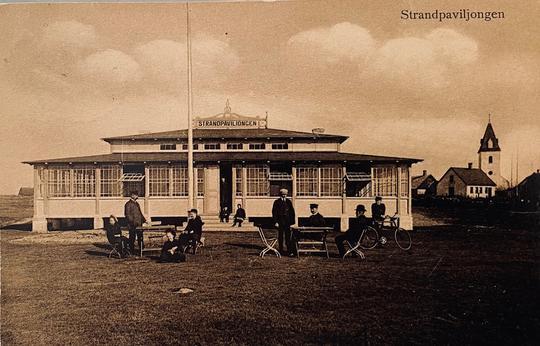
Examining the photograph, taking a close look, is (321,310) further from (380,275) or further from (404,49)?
(404,49)

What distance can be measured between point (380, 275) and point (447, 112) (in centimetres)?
254

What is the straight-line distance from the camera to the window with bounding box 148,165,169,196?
7941mm

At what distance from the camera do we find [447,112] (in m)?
5.91

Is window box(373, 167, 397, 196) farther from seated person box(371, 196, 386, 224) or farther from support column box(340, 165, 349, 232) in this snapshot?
seated person box(371, 196, 386, 224)

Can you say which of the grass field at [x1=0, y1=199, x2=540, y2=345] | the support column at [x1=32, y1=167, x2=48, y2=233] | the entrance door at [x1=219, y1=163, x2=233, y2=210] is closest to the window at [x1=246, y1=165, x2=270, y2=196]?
the entrance door at [x1=219, y1=163, x2=233, y2=210]

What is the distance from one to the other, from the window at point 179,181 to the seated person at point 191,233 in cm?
135

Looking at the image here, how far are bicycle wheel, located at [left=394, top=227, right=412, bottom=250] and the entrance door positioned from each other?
13.1ft

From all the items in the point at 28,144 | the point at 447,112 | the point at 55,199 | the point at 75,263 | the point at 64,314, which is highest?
the point at 447,112

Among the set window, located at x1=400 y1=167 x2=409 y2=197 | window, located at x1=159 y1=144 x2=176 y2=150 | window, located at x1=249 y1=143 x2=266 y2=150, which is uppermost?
window, located at x1=249 y1=143 x2=266 y2=150

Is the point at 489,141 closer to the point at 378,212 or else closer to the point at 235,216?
the point at 378,212

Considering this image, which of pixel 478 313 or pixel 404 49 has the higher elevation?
pixel 404 49

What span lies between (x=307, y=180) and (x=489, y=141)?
445 centimetres

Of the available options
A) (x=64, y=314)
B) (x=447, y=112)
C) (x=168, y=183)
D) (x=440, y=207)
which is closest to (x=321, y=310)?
(x=64, y=314)

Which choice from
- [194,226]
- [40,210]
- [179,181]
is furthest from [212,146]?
[40,210]
